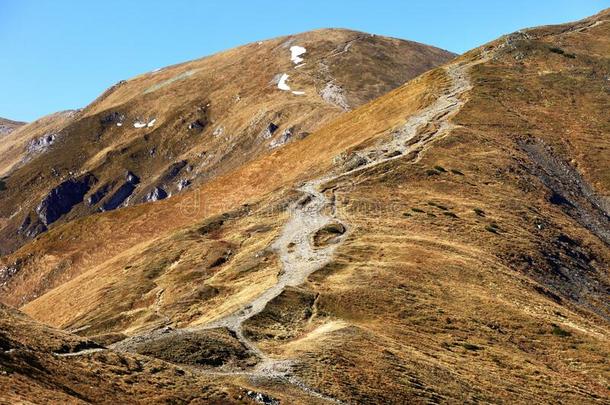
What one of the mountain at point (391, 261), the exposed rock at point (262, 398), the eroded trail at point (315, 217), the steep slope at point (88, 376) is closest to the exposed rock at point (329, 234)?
the mountain at point (391, 261)

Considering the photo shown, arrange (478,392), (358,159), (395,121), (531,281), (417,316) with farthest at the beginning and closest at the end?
(395,121) < (358,159) < (531,281) < (417,316) < (478,392)

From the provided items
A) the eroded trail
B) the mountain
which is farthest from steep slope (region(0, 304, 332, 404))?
the eroded trail

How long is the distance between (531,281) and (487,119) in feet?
180

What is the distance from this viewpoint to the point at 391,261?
228 feet

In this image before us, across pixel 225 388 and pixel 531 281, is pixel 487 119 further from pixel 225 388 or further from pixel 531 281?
pixel 225 388

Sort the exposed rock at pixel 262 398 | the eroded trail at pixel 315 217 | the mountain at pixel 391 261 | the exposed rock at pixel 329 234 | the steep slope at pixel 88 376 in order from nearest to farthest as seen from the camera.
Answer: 1. the steep slope at pixel 88 376
2. the exposed rock at pixel 262 398
3. the mountain at pixel 391 261
4. the eroded trail at pixel 315 217
5. the exposed rock at pixel 329 234

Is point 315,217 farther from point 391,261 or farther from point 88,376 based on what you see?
point 88,376

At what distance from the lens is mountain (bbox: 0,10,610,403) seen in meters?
46.5

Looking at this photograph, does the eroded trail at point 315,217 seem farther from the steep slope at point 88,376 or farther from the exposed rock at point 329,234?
the steep slope at point 88,376

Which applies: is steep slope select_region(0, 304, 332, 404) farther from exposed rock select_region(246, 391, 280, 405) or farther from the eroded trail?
the eroded trail

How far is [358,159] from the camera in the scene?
109188 mm

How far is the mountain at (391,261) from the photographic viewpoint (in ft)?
153

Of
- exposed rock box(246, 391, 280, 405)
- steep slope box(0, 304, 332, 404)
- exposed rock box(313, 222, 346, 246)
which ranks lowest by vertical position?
exposed rock box(246, 391, 280, 405)

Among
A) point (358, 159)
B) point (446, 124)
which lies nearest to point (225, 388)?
point (358, 159)
